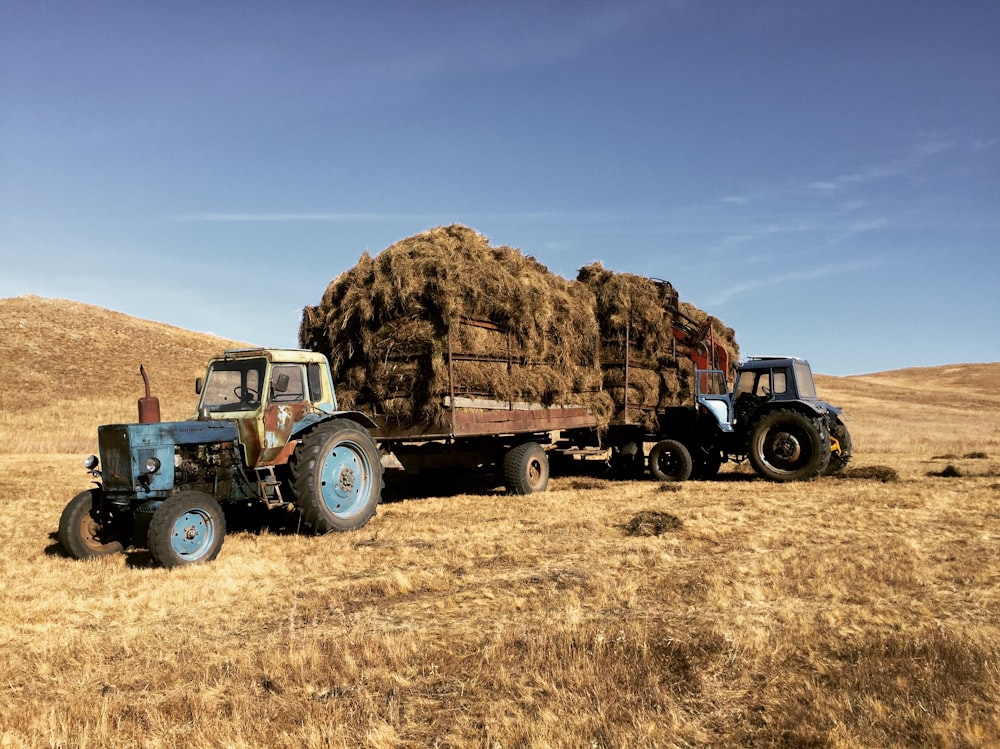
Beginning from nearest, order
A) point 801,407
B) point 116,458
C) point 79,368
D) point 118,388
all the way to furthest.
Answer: point 116,458
point 801,407
point 118,388
point 79,368

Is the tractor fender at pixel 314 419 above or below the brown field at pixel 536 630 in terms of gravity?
above

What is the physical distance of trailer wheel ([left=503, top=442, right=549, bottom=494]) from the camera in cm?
1180

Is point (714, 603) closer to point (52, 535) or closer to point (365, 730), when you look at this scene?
point (365, 730)

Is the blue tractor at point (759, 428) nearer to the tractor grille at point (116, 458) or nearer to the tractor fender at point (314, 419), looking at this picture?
the tractor fender at point (314, 419)

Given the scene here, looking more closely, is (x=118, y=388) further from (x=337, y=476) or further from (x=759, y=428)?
(x=759, y=428)

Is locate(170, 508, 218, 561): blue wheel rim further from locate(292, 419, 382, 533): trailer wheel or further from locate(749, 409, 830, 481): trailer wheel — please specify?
locate(749, 409, 830, 481): trailer wheel

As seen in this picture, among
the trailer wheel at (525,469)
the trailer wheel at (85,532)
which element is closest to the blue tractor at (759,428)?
the trailer wheel at (525,469)

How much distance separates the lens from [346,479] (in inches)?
352

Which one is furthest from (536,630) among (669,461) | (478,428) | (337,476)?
(669,461)

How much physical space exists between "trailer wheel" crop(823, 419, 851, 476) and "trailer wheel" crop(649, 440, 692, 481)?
2.50 metres

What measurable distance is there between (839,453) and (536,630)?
1012cm

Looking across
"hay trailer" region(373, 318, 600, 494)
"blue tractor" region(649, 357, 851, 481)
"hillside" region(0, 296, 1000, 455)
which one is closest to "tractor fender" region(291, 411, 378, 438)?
"hay trailer" region(373, 318, 600, 494)

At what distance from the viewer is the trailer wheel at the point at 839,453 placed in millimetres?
13227

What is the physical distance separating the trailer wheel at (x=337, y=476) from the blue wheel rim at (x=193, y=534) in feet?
3.74
